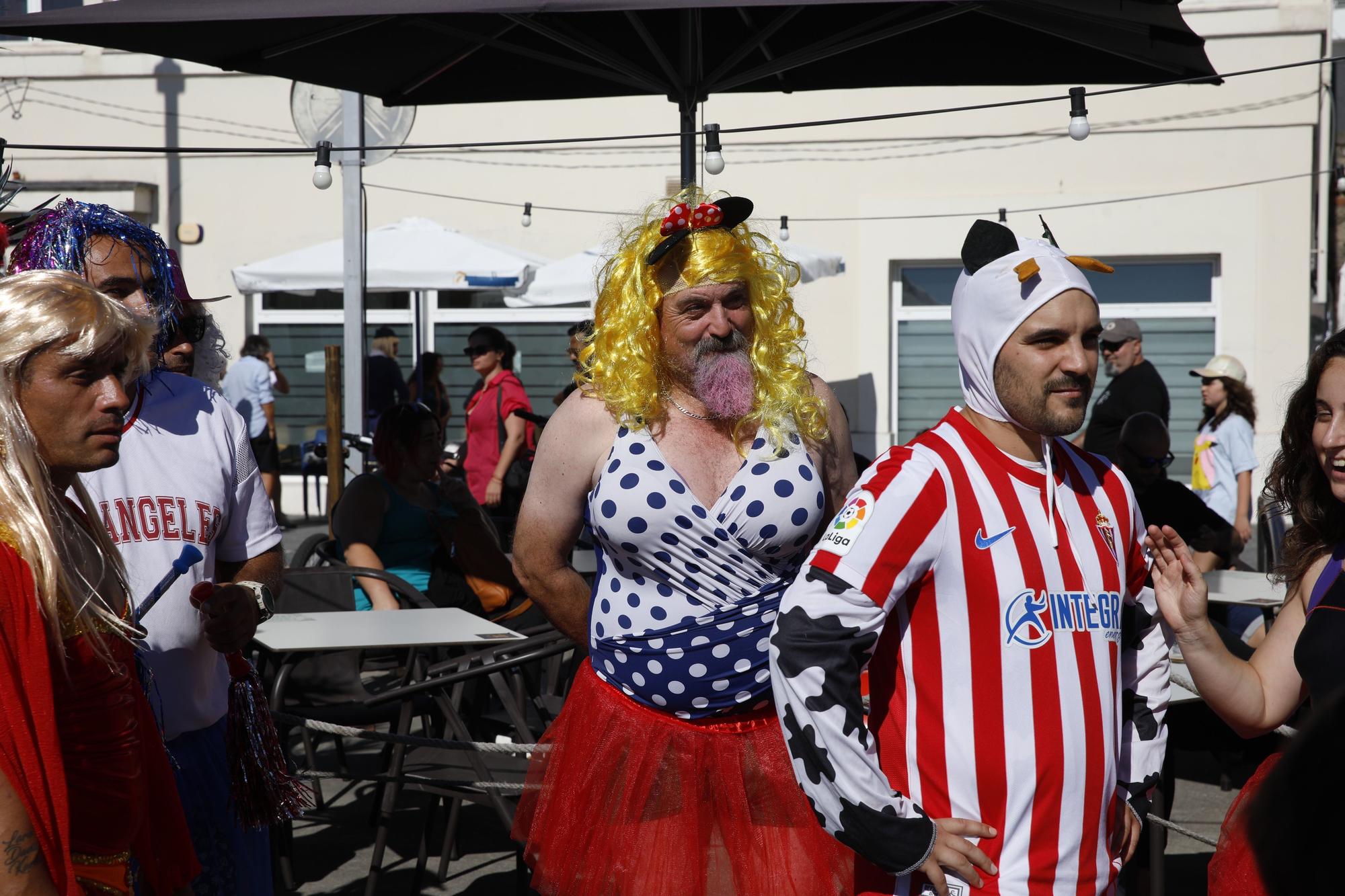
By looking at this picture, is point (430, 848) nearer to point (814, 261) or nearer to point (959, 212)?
point (814, 261)

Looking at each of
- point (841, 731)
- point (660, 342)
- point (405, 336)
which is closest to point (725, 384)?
point (660, 342)

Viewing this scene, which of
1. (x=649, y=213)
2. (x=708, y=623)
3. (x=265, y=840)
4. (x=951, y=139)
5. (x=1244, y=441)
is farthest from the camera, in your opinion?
(x=951, y=139)

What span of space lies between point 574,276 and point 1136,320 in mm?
5476

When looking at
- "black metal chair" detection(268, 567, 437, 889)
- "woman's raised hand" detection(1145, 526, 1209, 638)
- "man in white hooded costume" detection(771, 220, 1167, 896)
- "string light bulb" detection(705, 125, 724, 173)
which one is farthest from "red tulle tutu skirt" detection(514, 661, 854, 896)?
"string light bulb" detection(705, 125, 724, 173)

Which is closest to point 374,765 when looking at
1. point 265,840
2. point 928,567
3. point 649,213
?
point 265,840

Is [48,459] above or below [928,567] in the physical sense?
above

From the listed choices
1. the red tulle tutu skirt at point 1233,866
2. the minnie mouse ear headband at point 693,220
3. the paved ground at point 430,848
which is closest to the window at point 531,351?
the paved ground at point 430,848

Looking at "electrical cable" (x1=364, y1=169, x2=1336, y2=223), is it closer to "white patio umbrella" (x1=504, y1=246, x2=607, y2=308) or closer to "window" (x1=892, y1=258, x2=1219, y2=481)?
"window" (x1=892, y1=258, x2=1219, y2=481)

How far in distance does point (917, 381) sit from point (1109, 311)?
6.35 feet

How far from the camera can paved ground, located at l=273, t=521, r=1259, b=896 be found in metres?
4.22

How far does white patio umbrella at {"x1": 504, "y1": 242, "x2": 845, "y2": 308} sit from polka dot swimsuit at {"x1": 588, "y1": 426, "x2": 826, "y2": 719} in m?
7.05

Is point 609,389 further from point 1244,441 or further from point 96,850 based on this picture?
point 1244,441

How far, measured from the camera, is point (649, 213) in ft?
10.5

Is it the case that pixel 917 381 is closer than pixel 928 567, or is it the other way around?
pixel 928 567
